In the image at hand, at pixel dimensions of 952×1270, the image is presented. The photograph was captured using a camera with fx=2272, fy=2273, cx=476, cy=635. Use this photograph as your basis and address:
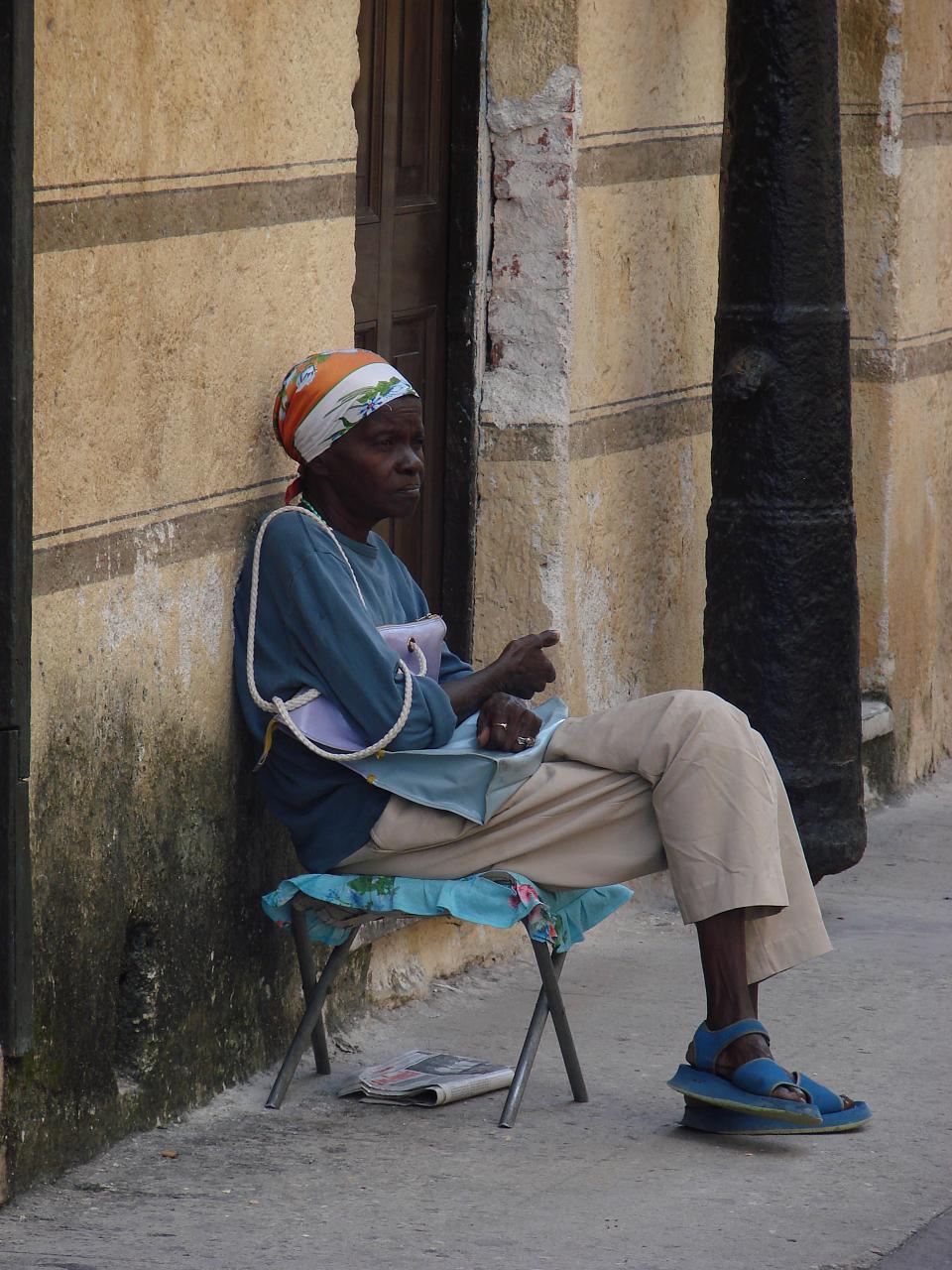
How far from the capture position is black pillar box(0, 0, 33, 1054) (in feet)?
11.4

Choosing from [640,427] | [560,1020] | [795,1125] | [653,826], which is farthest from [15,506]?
[640,427]

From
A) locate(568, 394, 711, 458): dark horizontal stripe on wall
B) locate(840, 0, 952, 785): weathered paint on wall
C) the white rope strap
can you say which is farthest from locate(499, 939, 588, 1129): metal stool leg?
locate(840, 0, 952, 785): weathered paint on wall

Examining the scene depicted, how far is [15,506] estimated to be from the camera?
140 inches

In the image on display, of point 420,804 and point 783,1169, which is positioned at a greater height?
point 420,804

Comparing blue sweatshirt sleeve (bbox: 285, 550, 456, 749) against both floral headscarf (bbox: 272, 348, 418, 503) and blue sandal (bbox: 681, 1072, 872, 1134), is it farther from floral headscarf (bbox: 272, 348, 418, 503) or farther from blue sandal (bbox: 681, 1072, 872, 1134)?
blue sandal (bbox: 681, 1072, 872, 1134)

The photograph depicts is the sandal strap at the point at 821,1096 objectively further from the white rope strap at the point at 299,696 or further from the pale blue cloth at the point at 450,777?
the white rope strap at the point at 299,696

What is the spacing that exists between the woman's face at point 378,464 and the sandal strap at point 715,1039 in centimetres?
114

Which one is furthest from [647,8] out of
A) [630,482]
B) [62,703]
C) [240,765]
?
[62,703]

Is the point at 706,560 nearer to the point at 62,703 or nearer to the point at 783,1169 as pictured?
the point at 783,1169

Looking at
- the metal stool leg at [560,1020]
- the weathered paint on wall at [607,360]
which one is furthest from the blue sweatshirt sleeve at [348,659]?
the weathered paint on wall at [607,360]

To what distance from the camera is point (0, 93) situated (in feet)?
11.3

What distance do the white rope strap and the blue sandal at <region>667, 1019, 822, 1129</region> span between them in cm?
82

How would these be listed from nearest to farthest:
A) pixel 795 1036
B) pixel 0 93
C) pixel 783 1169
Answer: pixel 0 93, pixel 783 1169, pixel 795 1036

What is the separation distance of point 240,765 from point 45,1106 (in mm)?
849
